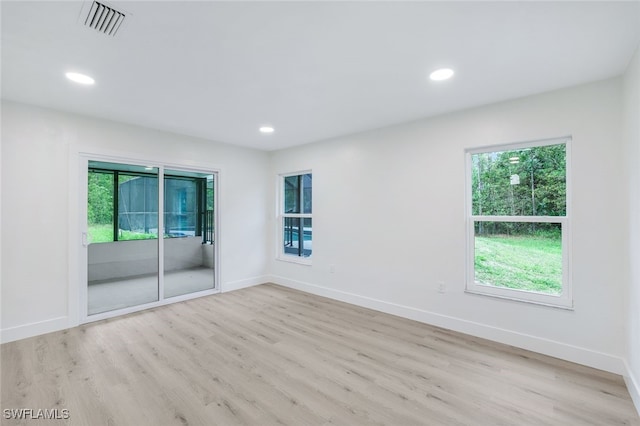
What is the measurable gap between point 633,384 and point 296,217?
14.4 ft

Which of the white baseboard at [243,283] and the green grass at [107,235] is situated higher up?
the green grass at [107,235]

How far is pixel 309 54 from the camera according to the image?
2188 millimetres

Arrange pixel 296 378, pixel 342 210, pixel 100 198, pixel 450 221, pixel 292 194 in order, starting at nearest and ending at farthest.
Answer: pixel 296 378, pixel 450 221, pixel 100 198, pixel 342 210, pixel 292 194

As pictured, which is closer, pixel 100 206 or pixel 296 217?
pixel 100 206

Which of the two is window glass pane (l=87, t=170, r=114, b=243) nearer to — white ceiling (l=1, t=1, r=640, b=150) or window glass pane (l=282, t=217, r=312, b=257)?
white ceiling (l=1, t=1, r=640, b=150)

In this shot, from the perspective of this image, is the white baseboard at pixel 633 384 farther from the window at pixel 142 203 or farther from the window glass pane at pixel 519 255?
the window at pixel 142 203

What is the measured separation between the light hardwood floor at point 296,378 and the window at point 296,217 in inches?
74.8

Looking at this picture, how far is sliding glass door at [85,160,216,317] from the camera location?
3898mm

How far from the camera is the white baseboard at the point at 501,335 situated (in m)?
2.51

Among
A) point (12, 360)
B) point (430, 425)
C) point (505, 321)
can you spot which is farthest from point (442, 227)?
point (12, 360)

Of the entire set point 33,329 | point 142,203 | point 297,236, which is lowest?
point 33,329

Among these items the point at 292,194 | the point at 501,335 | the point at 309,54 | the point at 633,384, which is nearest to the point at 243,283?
the point at 292,194

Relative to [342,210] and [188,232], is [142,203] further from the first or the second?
[342,210]

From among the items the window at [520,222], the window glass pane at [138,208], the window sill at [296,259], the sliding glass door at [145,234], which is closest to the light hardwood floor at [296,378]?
the window at [520,222]
